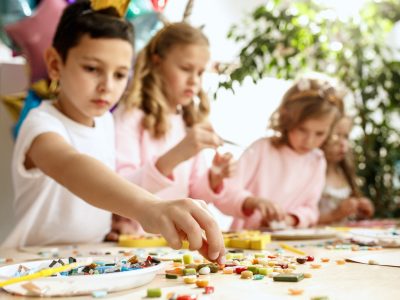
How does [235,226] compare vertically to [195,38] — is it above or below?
below

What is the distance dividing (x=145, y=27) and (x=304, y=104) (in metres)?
0.57

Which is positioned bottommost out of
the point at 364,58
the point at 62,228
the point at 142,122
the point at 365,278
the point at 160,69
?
the point at 365,278

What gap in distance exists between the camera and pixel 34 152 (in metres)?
1.09

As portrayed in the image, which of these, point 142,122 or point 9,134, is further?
point 9,134

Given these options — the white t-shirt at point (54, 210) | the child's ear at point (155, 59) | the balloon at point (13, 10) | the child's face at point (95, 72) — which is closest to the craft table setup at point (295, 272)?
the white t-shirt at point (54, 210)

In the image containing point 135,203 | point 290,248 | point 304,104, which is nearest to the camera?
point 135,203

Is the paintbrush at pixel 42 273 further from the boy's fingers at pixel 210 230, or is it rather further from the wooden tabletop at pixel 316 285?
the boy's fingers at pixel 210 230

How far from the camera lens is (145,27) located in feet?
5.87

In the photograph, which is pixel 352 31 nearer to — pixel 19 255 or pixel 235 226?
pixel 235 226

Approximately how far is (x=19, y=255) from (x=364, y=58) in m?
1.59

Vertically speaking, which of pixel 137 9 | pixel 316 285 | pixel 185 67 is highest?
pixel 137 9

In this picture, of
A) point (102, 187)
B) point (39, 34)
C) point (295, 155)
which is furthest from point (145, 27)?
point (102, 187)

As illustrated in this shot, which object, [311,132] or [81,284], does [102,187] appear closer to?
[81,284]

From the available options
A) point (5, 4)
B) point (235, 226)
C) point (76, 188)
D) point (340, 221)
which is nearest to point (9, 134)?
point (5, 4)
